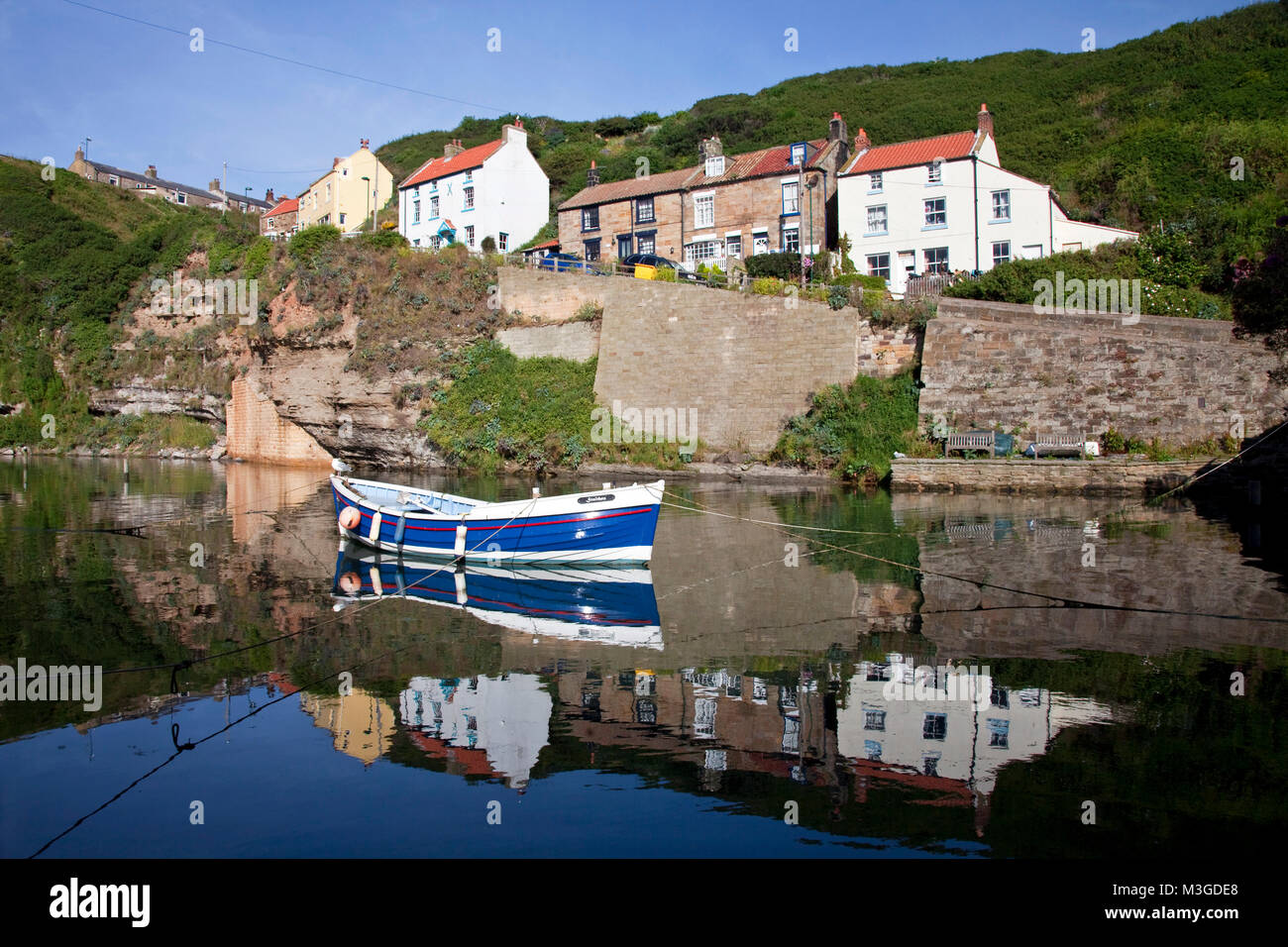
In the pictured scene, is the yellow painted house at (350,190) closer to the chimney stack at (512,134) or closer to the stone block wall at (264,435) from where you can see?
the chimney stack at (512,134)

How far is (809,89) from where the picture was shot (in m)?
73.1

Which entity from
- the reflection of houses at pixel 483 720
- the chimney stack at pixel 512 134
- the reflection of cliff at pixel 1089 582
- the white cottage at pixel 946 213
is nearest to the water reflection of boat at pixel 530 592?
the reflection of houses at pixel 483 720

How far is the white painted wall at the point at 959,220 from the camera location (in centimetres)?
3122

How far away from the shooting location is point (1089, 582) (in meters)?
13.1

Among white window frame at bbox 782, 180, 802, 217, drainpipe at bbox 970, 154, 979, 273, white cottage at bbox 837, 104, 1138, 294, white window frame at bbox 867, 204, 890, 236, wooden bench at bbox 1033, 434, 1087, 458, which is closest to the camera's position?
wooden bench at bbox 1033, 434, 1087, 458

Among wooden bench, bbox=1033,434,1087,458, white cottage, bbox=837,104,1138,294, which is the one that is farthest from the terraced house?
wooden bench, bbox=1033,434,1087,458

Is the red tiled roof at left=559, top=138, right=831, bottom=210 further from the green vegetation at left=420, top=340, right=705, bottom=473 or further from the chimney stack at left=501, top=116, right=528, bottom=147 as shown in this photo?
the green vegetation at left=420, top=340, right=705, bottom=473

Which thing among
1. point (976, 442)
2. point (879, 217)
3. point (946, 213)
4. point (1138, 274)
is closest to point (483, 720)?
point (976, 442)

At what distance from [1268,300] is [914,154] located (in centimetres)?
1477

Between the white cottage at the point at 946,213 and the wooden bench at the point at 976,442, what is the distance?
30.5ft

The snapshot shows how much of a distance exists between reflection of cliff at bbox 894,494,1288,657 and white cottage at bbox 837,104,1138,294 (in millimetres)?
14833

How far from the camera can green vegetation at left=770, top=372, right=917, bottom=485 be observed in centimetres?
2722

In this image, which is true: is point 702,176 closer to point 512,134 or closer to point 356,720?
point 512,134

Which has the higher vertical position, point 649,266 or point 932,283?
point 649,266
